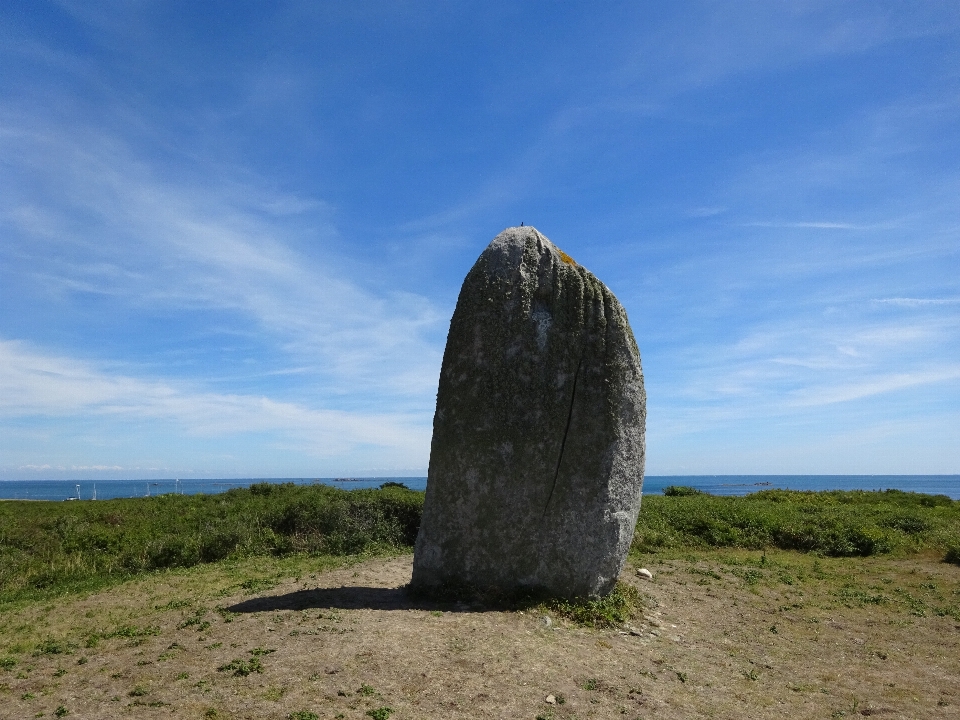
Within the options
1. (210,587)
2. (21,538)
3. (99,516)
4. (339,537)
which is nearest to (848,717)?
(210,587)

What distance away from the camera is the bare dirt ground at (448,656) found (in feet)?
19.1

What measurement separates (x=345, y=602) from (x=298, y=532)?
7.61 m

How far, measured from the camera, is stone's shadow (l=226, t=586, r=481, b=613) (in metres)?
8.62

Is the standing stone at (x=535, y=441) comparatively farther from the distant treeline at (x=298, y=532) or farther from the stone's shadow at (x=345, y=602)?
the distant treeline at (x=298, y=532)

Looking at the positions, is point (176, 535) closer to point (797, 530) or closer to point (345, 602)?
point (345, 602)

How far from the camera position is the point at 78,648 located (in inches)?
292

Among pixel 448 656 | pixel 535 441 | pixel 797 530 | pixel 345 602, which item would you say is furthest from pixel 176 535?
pixel 797 530

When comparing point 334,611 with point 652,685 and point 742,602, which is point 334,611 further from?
point 742,602

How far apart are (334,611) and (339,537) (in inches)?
286

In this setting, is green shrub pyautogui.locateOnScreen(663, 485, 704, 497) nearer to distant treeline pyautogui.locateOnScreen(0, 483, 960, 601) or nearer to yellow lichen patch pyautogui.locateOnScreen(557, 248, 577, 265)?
distant treeline pyautogui.locateOnScreen(0, 483, 960, 601)

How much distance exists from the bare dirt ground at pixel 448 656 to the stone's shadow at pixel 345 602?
5 centimetres

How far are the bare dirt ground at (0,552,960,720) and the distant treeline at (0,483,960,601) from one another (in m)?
2.86

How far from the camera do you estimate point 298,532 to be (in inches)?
629

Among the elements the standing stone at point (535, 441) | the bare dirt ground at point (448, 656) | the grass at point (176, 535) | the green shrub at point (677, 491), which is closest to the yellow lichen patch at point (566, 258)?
the standing stone at point (535, 441)
